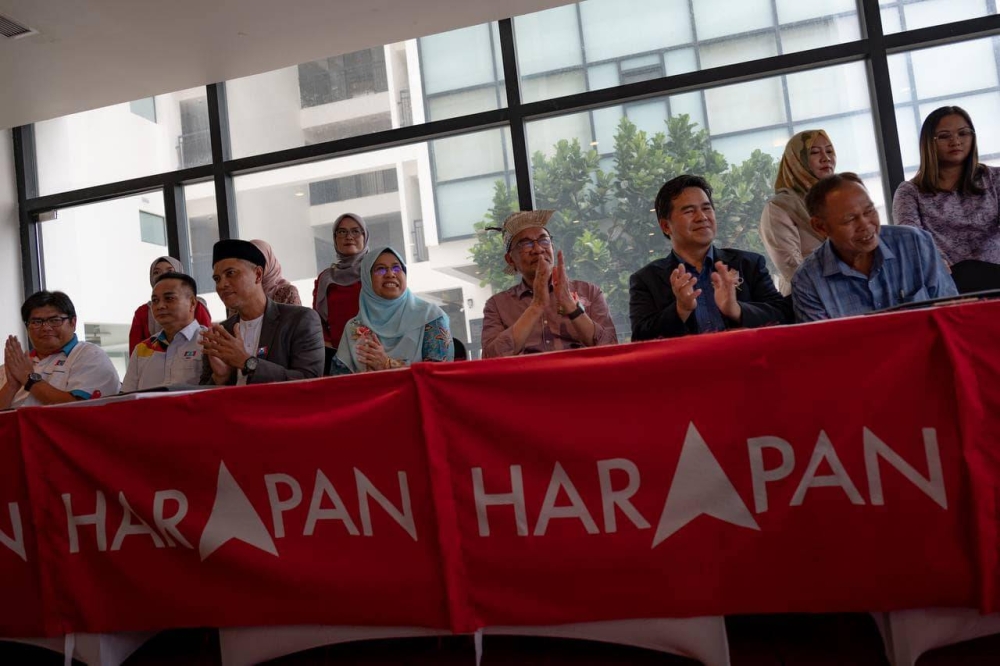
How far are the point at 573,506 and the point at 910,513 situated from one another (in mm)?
722

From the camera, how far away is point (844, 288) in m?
2.22

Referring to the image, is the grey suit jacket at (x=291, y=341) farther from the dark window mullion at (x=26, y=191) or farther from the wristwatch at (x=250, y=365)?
the dark window mullion at (x=26, y=191)

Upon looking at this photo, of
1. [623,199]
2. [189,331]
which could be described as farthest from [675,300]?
[623,199]

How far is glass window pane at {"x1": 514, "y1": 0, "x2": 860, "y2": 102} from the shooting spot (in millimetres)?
4270

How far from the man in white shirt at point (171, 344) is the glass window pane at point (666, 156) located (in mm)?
1998

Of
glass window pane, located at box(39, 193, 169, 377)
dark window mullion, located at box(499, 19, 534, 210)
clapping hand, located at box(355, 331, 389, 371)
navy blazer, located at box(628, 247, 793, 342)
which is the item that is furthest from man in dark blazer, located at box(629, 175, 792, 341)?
glass window pane, located at box(39, 193, 169, 377)

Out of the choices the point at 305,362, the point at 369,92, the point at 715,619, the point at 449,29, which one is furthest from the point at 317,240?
the point at 715,619

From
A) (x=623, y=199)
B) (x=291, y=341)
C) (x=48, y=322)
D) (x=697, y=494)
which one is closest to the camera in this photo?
(x=697, y=494)

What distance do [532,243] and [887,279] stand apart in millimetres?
1234

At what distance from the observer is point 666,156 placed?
4461mm

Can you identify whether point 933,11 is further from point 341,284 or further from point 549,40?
point 341,284

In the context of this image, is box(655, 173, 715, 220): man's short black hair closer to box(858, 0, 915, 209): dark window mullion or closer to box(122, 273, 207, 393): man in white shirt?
box(122, 273, 207, 393): man in white shirt

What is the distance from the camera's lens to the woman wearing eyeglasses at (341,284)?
344 cm

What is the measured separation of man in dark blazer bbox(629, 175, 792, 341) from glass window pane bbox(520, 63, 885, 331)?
194cm
